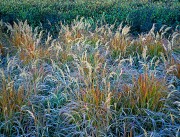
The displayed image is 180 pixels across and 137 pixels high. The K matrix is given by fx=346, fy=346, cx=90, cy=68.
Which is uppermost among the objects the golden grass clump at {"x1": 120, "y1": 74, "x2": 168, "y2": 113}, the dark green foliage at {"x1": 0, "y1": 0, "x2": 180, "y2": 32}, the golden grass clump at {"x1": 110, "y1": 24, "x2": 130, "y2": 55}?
the dark green foliage at {"x1": 0, "y1": 0, "x2": 180, "y2": 32}

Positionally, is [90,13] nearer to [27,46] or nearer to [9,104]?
[27,46]

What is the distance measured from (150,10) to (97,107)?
15.7 ft

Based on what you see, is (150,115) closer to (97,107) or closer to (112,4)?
(97,107)

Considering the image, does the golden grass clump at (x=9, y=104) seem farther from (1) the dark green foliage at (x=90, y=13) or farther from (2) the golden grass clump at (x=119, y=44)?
(1) the dark green foliage at (x=90, y=13)

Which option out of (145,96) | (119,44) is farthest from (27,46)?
(145,96)

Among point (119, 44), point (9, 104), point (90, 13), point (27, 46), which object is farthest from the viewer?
point (90, 13)

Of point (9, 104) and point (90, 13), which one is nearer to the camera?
point (9, 104)

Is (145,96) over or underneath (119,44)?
underneath

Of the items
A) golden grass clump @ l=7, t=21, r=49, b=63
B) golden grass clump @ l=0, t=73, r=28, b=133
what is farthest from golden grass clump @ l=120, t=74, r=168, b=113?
golden grass clump @ l=7, t=21, r=49, b=63

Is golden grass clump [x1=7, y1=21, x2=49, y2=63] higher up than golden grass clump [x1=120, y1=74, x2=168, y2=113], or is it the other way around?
golden grass clump [x1=7, y1=21, x2=49, y2=63]

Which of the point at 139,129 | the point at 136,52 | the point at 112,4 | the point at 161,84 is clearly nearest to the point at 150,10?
the point at 112,4

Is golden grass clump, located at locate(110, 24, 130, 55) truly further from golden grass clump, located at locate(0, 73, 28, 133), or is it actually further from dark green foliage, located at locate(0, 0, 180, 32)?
golden grass clump, located at locate(0, 73, 28, 133)

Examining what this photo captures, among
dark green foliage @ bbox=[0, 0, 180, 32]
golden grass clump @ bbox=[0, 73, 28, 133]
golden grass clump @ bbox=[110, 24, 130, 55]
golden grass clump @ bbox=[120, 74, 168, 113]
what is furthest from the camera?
dark green foliage @ bbox=[0, 0, 180, 32]

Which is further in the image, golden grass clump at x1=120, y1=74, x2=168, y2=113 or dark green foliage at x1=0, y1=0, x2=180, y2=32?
dark green foliage at x1=0, y1=0, x2=180, y2=32
